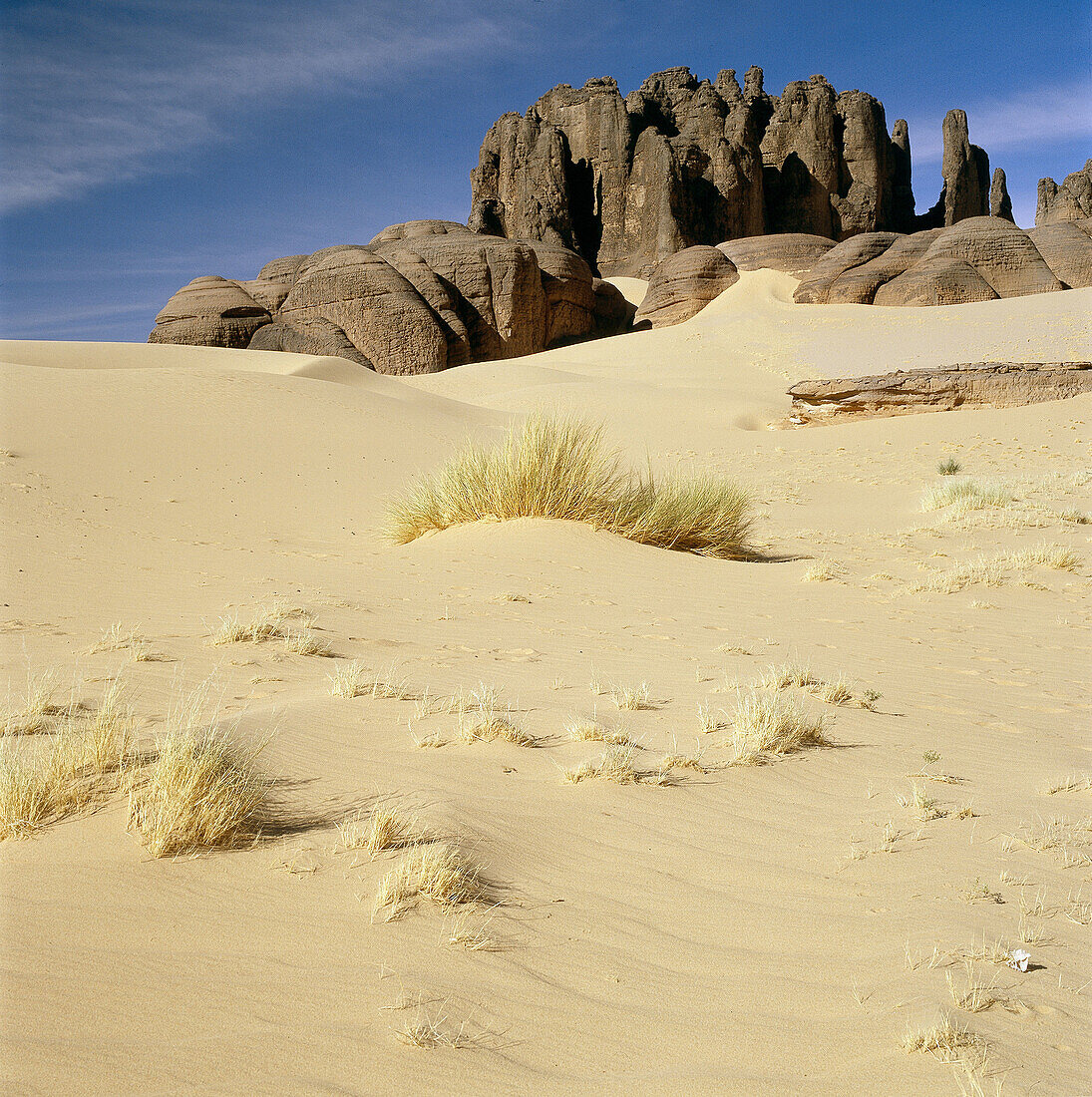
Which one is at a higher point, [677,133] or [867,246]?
[677,133]

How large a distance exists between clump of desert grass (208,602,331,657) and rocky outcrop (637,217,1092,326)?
1347 inches

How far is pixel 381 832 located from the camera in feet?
8.35

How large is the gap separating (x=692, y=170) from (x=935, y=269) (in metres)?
24.9

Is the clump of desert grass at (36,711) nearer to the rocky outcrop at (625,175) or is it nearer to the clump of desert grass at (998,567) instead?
the clump of desert grass at (998,567)

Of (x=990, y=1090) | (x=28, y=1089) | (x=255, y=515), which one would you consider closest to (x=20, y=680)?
(x=28, y=1089)

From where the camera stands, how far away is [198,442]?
553 inches

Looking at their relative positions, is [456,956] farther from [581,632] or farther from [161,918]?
[581,632]

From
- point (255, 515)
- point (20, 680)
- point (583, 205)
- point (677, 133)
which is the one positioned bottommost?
point (20, 680)

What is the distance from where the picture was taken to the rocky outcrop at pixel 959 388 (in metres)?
20.2

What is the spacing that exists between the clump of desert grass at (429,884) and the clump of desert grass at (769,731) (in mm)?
1594

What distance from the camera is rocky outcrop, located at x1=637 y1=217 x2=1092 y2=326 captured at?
34156 mm

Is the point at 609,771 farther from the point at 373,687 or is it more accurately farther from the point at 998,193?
the point at 998,193

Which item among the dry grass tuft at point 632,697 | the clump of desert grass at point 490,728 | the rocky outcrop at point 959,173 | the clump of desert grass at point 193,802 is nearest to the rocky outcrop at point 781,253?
the rocky outcrop at point 959,173

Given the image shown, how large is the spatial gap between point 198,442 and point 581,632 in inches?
400
